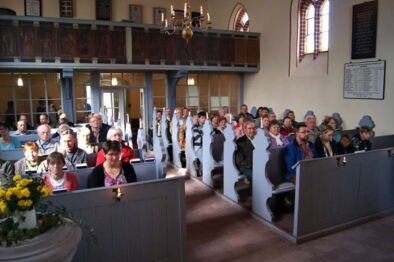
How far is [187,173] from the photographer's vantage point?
272 inches

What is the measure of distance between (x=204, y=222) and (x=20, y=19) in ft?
22.9

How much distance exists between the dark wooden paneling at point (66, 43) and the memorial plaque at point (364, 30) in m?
7.05

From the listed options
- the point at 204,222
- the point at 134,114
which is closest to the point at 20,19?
the point at 134,114

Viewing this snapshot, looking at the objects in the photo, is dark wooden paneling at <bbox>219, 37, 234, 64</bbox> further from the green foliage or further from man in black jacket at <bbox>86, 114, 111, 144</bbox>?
the green foliage

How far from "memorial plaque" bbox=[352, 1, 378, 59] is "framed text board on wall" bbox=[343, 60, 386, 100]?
0.24 metres

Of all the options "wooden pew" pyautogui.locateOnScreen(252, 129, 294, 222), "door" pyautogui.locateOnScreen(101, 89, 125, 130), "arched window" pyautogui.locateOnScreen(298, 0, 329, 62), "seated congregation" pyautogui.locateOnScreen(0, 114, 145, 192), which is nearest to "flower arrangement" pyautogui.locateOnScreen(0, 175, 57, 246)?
"seated congregation" pyautogui.locateOnScreen(0, 114, 145, 192)

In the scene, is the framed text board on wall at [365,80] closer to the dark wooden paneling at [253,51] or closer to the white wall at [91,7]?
the dark wooden paneling at [253,51]

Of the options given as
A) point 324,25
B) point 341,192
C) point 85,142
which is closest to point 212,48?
point 324,25

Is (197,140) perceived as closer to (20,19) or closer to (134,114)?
(20,19)

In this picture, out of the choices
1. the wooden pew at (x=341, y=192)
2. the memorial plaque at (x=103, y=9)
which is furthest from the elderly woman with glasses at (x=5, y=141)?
the memorial plaque at (x=103, y=9)

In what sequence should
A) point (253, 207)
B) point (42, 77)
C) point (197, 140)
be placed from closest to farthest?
point (253, 207) < point (197, 140) < point (42, 77)

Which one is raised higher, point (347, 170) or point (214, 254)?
point (347, 170)

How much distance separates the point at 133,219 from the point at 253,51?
9.25 m

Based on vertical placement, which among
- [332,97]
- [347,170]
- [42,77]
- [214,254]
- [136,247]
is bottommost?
[214,254]
